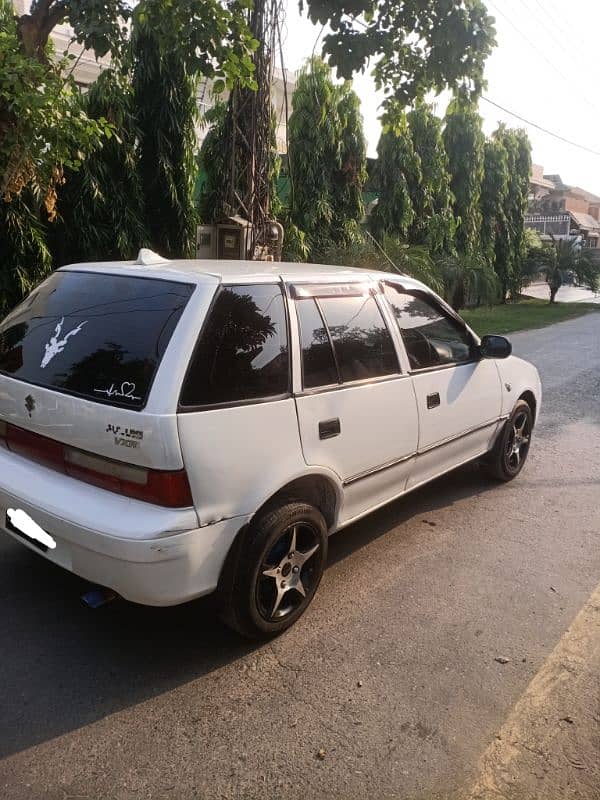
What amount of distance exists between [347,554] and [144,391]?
6.13 feet

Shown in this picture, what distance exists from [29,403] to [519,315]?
18370mm

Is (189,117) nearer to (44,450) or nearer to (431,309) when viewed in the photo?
(431,309)

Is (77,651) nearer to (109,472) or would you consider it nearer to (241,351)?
(109,472)

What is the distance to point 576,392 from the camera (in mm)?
8719

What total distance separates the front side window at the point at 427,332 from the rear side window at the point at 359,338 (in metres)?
0.20

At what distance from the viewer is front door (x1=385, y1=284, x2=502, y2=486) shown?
3.79 metres

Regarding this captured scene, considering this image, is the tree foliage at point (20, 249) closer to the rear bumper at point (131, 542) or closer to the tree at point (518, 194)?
the rear bumper at point (131, 542)

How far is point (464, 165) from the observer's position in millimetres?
19250

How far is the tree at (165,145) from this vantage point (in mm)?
9164

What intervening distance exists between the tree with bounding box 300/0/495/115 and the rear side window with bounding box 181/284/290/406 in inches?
159

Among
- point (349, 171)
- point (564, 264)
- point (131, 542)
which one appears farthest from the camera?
point (564, 264)

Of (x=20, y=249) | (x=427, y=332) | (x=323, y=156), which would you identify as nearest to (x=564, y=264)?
(x=323, y=156)

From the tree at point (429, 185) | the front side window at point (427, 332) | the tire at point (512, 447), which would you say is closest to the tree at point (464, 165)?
the tree at point (429, 185)
